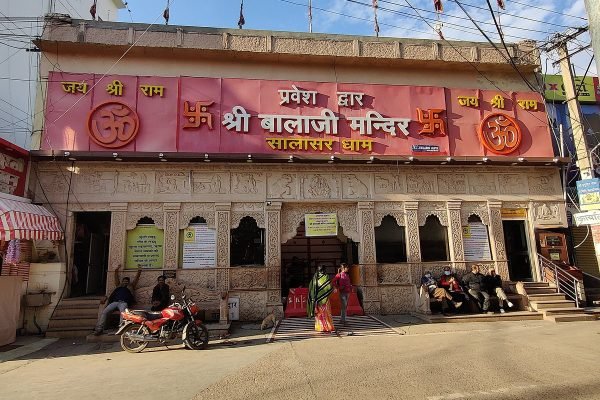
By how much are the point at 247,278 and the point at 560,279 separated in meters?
9.46

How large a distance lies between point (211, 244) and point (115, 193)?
303 centimetres

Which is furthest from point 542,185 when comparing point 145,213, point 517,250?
point 145,213

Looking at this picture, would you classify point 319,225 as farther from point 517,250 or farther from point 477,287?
point 517,250

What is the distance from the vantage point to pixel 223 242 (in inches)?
415

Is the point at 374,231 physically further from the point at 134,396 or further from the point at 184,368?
the point at 134,396

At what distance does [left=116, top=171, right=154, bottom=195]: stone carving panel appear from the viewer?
10.4 m

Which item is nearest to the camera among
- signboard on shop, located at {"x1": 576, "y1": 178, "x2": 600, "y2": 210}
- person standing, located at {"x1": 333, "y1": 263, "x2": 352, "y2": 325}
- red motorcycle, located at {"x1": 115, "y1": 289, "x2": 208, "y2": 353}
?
red motorcycle, located at {"x1": 115, "y1": 289, "x2": 208, "y2": 353}

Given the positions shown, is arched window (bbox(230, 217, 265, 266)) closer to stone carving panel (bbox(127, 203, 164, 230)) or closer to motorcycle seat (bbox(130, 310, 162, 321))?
stone carving panel (bbox(127, 203, 164, 230))

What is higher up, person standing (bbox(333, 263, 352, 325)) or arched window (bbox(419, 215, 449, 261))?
arched window (bbox(419, 215, 449, 261))

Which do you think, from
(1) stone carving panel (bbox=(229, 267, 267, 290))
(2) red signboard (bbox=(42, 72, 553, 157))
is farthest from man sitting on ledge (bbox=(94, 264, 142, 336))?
(2) red signboard (bbox=(42, 72, 553, 157))

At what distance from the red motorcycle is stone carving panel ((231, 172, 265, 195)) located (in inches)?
163

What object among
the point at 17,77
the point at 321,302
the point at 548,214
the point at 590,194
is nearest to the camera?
the point at 590,194

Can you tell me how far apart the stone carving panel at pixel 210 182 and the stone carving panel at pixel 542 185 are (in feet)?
32.0

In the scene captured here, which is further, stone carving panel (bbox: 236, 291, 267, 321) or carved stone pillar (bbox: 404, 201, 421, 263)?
carved stone pillar (bbox: 404, 201, 421, 263)
